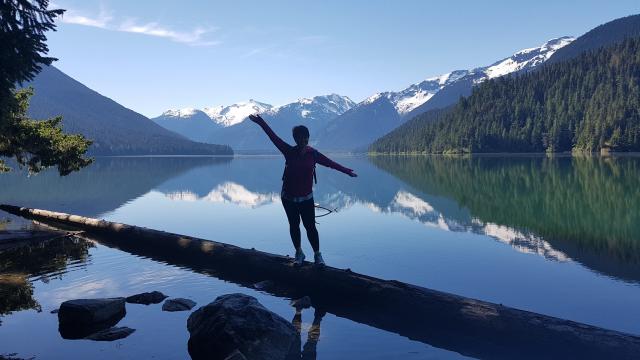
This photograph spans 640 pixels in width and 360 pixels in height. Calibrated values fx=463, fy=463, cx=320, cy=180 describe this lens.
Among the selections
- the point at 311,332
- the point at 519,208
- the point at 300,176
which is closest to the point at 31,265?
the point at 300,176

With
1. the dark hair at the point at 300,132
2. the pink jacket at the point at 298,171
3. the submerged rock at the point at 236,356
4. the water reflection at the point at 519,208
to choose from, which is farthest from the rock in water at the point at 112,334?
the water reflection at the point at 519,208

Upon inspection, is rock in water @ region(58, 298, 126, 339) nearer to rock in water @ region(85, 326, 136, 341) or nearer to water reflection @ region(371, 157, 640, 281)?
rock in water @ region(85, 326, 136, 341)

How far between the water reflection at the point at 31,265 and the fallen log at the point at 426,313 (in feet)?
16.7

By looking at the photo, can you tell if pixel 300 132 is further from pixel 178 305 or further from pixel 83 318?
pixel 83 318

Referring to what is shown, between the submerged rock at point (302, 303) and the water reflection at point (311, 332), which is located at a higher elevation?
the submerged rock at point (302, 303)

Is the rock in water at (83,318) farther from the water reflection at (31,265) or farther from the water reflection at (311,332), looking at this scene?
the water reflection at (311,332)

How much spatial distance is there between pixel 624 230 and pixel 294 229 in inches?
892

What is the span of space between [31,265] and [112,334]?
31.9ft

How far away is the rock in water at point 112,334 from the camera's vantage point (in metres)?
10.8

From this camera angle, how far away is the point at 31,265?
1817cm

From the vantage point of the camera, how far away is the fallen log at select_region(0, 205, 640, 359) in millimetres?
8898

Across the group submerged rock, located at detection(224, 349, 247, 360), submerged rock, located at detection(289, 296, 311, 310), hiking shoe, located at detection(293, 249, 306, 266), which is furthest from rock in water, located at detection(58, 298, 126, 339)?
hiking shoe, located at detection(293, 249, 306, 266)

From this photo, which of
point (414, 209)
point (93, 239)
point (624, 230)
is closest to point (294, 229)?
point (93, 239)

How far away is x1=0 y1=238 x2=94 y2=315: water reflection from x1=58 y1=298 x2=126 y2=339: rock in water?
2001mm
